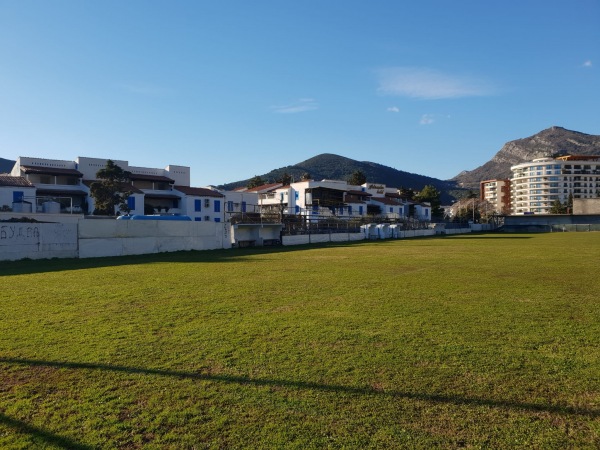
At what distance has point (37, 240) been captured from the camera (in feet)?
81.6

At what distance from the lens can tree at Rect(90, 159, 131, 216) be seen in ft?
170

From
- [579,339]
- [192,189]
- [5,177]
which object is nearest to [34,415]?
[579,339]

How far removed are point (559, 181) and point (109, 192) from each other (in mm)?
166801

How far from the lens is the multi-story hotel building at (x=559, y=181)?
541 feet

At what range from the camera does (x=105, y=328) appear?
8.07 m

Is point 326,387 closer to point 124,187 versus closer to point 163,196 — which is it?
point 124,187

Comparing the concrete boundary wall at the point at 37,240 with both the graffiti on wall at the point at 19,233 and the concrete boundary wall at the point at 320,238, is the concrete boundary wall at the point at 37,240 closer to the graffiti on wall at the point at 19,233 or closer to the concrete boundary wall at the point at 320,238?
the graffiti on wall at the point at 19,233

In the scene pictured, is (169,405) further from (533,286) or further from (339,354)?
(533,286)

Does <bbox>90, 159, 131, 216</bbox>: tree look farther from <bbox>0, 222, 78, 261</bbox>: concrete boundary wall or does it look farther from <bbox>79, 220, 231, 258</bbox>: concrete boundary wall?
<bbox>0, 222, 78, 261</bbox>: concrete boundary wall

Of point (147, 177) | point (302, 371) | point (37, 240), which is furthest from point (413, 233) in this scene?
point (302, 371)

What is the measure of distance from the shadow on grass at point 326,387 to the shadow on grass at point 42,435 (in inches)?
58.1

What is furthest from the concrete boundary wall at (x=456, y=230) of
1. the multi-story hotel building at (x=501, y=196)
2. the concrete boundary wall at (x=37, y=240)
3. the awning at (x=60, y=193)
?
the multi-story hotel building at (x=501, y=196)

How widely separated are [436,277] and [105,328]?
36.9 ft

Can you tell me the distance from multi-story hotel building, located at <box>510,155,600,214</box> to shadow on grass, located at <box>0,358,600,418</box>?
180018mm
